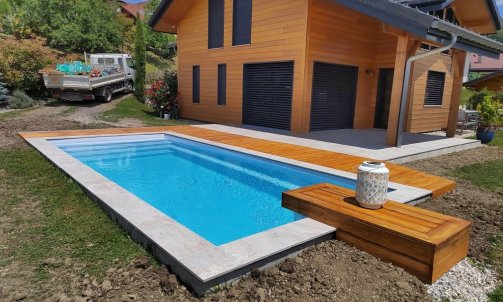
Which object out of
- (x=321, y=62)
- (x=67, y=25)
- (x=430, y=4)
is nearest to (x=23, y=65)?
(x=67, y=25)

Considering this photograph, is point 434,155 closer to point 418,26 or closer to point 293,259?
point 418,26

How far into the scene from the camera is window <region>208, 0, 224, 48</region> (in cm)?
1392

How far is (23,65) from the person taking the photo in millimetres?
16656

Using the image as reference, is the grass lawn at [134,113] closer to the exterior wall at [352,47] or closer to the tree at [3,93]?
the tree at [3,93]

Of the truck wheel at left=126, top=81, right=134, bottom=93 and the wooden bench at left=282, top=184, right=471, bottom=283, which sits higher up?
the truck wheel at left=126, top=81, right=134, bottom=93

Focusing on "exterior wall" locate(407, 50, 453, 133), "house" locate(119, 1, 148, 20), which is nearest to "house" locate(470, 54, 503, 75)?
"exterior wall" locate(407, 50, 453, 133)

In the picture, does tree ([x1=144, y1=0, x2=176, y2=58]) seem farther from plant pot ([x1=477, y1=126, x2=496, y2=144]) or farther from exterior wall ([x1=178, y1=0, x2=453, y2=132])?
plant pot ([x1=477, y1=126, x2=496, y2=144])

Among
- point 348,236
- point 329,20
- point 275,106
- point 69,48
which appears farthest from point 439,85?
point 69,48

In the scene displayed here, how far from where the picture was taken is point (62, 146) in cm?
852

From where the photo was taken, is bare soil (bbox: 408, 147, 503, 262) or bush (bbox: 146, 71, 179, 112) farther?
bush (bbox: 146, 71, 179, 112)

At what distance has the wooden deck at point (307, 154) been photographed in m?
5.62

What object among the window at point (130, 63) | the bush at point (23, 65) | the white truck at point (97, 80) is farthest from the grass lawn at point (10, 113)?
the window at point (130, 63)

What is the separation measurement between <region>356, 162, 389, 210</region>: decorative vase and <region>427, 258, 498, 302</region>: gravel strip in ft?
2.98

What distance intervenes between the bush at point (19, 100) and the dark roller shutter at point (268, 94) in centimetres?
1082
